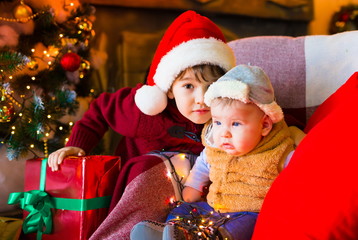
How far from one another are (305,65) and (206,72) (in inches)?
14.2

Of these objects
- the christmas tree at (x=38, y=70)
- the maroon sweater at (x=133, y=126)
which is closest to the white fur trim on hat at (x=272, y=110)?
the maroon sweater at (x=133, y=126)

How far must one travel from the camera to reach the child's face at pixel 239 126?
99 centimetres

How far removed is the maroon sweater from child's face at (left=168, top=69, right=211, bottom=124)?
0.13 m

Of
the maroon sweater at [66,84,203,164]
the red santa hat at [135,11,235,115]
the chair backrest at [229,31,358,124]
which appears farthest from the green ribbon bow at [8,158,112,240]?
the chair backrest at [229,31,358,124]

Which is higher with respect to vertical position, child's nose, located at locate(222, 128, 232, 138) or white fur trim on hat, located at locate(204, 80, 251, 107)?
white fur trim on hat, located at locate(204, 80, 251, 107)

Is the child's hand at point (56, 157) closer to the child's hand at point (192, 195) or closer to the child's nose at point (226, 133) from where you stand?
the child's hand at point (192, 195)

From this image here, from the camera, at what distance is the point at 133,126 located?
138cm

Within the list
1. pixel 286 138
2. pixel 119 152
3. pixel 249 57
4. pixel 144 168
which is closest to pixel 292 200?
pixel 286 138

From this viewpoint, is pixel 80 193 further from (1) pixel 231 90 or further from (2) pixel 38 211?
(1) pixel 231 90

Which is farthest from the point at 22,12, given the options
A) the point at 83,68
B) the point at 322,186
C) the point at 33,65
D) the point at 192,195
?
the point at 322,186

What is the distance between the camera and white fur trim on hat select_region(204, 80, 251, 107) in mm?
958

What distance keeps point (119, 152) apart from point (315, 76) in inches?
29.8

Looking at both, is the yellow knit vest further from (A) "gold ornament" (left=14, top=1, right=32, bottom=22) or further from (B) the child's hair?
(A) "gold ornament" (left=14, top=1, right=32, bottom=22)

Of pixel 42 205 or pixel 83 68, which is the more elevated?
pixel 83 68
